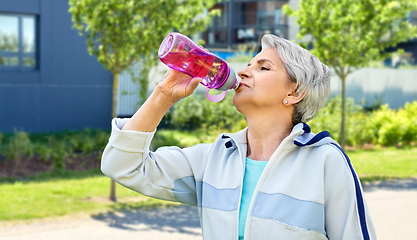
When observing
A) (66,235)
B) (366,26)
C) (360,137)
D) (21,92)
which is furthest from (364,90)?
(66,235)

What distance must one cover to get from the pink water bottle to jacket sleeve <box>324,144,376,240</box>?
63cm

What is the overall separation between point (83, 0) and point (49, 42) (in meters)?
7.81

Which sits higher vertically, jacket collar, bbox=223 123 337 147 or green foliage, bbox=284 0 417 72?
green foliage, bbox=284 0 417 72

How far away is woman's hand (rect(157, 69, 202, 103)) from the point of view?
2.14 meters

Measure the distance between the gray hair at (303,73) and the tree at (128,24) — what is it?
557 cm

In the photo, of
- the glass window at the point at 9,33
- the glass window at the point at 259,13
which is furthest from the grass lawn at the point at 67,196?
the glass window at the point at 259,13

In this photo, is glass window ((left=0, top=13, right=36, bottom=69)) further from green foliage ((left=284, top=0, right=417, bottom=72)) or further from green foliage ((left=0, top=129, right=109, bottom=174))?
green foliage ((left=284, top=0, right=417, bottom=72))

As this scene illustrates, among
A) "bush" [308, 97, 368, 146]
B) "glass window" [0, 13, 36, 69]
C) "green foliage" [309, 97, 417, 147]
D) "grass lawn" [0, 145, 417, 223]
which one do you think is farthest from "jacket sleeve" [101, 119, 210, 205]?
"glass window" [0, 13, 36, 69]

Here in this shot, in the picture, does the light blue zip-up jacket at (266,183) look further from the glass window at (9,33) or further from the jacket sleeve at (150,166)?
the glass window at (9,33)

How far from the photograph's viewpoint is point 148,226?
6348 mm

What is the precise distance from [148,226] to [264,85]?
180 inches

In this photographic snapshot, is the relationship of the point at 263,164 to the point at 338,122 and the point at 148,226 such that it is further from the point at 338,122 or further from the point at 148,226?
the point at 338,122

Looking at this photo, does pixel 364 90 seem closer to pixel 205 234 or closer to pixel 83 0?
pixel 83 0

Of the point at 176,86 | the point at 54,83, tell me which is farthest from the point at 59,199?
the point at 54,83
